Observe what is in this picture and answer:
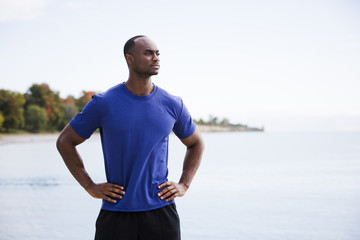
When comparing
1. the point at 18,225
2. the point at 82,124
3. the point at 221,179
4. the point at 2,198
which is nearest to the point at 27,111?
the point at 221,179

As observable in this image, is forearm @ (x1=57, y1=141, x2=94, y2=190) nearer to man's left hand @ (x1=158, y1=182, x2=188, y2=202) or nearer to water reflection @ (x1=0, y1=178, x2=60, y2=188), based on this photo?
man's left hand @ (x1=158, y1=182, x2=188, y2=202)

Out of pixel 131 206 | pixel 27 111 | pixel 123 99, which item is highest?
pixel 123 99

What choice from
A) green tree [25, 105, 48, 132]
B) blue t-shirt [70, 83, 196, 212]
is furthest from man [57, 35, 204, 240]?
green tree [25, 105, 48, 132]

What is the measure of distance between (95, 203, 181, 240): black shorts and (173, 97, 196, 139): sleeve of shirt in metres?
0.47

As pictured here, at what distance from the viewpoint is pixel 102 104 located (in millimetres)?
2141

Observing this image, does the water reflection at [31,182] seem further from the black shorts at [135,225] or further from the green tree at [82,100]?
the green tree at [82,100]

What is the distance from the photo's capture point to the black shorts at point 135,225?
7.11 ft

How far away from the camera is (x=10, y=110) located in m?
51.2

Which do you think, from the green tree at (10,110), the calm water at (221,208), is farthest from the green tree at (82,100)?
the calm water at (221,208)

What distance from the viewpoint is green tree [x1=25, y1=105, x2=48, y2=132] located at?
5372 cm

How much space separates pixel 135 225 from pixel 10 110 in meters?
53.2

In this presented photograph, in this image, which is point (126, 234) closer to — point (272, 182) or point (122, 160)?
point (122, 160)

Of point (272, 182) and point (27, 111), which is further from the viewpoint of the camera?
point (27, 111)

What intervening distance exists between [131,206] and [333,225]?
8371 mm
